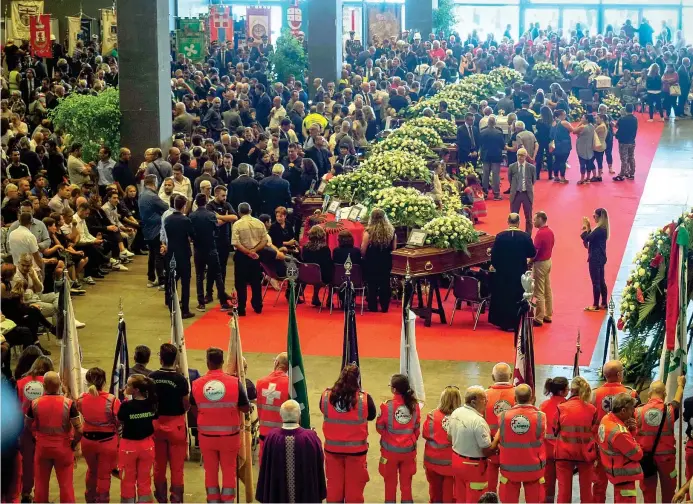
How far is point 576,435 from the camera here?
8.71 meters

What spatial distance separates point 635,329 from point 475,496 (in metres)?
3.88

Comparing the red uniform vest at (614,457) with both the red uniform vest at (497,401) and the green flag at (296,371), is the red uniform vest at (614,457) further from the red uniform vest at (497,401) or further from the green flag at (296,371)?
the green flag at (296,371)

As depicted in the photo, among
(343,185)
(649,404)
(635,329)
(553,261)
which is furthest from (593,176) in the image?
(649,404)

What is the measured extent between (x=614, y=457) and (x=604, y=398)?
25.5 inches

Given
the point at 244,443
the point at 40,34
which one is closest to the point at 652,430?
the point at 244,443

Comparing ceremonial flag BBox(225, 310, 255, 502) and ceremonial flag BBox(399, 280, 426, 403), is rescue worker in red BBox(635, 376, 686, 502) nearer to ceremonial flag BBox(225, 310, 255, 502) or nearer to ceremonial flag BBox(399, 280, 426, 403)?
ceremonial flag BBox(399, 280, 426, 403)

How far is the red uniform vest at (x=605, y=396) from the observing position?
29.3ft

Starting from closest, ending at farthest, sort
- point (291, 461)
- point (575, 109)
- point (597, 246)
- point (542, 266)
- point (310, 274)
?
point (291, 461)
point (542, 266)
point (597, 246)
point (310, 274)
point (575, 109)

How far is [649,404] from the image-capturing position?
342 inches

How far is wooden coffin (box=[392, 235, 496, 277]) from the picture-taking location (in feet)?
46.3

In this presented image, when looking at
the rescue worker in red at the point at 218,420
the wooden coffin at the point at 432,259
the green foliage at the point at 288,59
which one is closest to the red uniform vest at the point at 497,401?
the rescue worker in red at the point at 218,420

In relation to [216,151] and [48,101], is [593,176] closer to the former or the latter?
[216,151]

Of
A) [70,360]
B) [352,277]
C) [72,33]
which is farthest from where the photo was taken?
[72,33]

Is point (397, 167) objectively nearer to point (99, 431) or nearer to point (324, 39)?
point (99, 431)
